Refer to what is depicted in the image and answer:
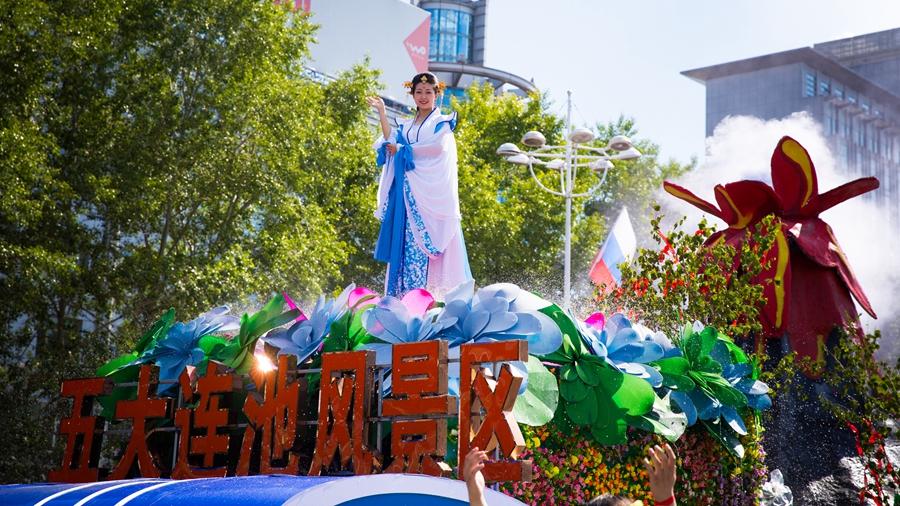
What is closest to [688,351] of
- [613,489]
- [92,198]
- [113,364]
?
[613,489]

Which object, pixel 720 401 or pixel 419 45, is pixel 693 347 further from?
pixel 419 45

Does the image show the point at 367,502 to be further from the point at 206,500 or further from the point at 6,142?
the point at 6,142

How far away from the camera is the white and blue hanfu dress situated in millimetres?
8258

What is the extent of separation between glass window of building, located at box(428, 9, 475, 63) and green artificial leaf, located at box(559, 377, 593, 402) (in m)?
62.5

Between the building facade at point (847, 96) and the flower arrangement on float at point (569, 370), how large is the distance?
50.4 meters

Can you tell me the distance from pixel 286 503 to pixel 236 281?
41.6 feet

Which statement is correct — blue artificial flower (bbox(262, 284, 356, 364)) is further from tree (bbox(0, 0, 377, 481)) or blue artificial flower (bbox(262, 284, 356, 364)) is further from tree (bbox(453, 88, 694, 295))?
tree (bbox(453, 88, 694, 295))

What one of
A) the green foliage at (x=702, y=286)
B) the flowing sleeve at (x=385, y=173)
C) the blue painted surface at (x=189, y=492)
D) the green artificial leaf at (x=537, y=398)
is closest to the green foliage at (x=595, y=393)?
the green artificial leaf at (x=537, y=398)

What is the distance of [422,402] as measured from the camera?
5.48 meters

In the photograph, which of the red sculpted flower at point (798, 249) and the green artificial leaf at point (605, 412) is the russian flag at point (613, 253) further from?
the green artificial leaf at point (605, 412)

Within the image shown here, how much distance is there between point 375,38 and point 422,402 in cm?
3863

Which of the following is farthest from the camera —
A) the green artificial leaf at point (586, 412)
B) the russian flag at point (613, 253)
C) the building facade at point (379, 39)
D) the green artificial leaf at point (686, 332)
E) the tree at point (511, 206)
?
the building facade at point (379, 39)

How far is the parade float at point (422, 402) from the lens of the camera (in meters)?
5.35

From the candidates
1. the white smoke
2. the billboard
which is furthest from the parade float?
the billboard
